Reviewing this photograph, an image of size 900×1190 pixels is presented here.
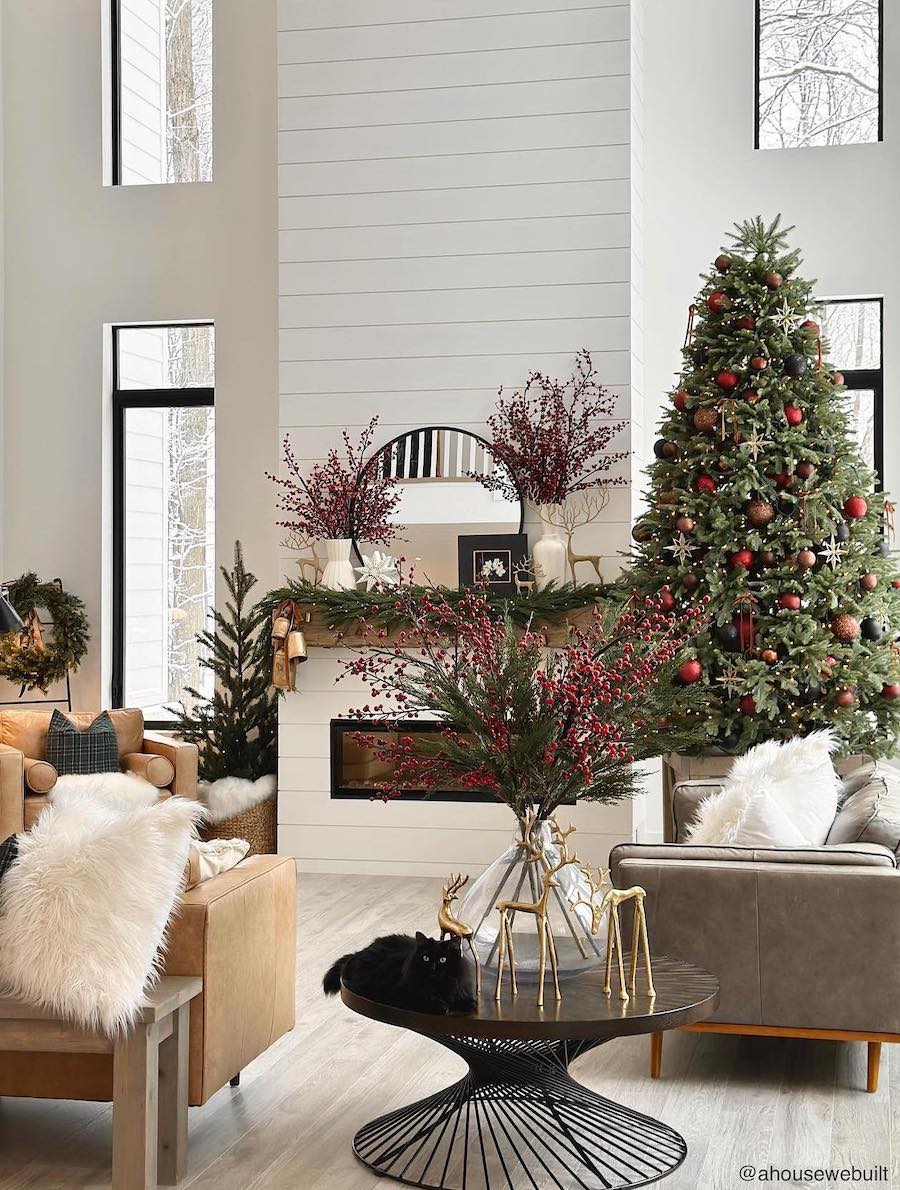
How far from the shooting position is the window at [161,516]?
846 centimetres

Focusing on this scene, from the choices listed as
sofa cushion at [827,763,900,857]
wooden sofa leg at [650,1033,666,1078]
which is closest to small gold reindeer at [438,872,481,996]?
wooden sofa leg at [650,1033,666,1078]

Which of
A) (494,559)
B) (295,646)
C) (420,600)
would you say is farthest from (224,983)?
(494,559)

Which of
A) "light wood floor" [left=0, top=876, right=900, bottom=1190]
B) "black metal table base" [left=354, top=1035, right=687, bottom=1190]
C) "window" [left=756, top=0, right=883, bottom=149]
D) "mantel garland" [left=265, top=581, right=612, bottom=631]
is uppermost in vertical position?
"window" [left=756, top=0, right=883, bottom=149]

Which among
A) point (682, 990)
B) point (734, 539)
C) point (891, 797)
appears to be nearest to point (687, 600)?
point (734, 539)

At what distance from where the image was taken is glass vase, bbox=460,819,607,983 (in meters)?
3.06

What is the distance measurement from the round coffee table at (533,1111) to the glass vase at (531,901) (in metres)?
0.06

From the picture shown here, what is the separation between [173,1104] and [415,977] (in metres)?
0.73

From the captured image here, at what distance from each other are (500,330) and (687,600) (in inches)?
78.7

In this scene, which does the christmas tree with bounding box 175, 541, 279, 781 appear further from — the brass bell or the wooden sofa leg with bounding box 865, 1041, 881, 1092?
the wooden sofa leg with bounding box 865, 1041, 881, 1092

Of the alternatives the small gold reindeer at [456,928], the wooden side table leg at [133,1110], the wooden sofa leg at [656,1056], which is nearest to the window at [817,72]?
the wooden sofa leg at [656,1056]

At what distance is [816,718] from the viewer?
19.4ft

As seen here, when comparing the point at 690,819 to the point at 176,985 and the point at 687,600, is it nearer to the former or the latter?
the point at 687,600

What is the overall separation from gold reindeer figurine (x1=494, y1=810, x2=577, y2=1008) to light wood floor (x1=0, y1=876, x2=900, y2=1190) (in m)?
0.65

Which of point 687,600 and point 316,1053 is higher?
point 687,600
